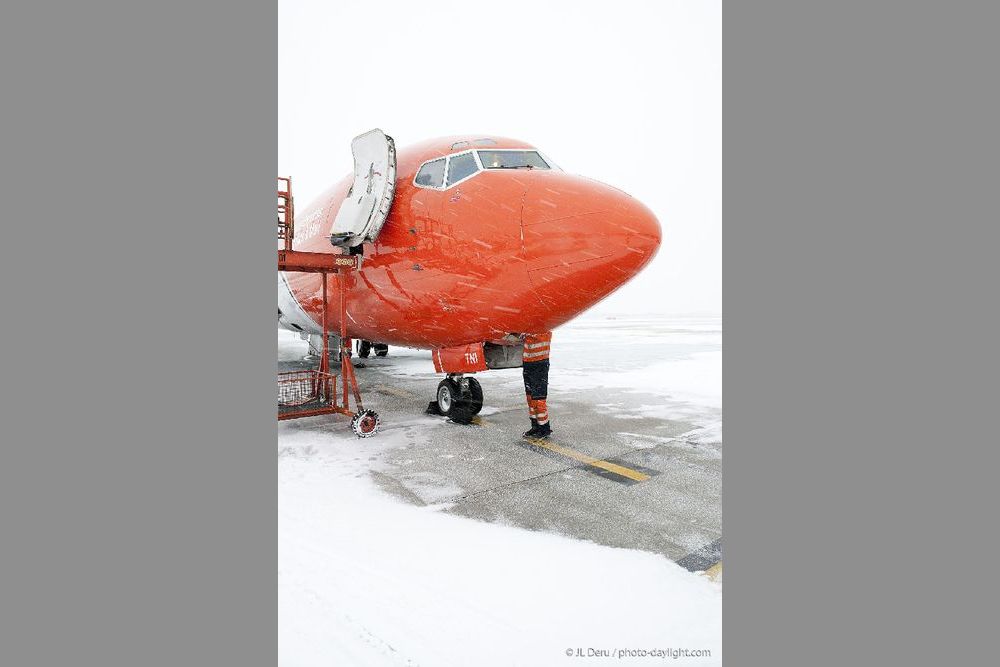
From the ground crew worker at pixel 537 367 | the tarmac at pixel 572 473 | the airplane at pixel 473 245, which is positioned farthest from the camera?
the ground crew worker at pixel 537 367

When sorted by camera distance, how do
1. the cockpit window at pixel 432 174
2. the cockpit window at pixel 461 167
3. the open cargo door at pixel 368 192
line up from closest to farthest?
the cockpit window at pixel 461 167 < the cockpit window at pixel 432 174 < the open cargo door at pixel 368 192

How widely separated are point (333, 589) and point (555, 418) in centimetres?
632

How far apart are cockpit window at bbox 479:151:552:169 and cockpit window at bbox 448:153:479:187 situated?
5.8 inches

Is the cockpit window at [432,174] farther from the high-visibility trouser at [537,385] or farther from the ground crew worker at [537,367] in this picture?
the high-visibility trouser at [537,385]

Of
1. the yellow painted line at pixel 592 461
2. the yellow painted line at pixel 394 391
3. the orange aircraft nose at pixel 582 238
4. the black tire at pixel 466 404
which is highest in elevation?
the orange aircraft nose at pixel 582 238

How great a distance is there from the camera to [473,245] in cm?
659

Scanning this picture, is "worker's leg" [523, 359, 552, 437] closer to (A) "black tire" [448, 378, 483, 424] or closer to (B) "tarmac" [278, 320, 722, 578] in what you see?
(B) "tarmac" [278, 320, 722, 578]

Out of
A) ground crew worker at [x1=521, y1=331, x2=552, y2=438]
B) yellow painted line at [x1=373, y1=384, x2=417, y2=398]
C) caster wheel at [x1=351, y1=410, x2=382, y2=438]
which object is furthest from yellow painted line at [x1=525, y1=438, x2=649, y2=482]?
yellow painted line at [x1=373, y1=384, x2=417, y2=398]

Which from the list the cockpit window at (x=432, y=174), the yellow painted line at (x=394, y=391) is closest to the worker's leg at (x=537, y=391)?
the cockpit window at (x=432, y=174)

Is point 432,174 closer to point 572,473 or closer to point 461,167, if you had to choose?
point 461,167

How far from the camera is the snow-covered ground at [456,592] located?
112 inches

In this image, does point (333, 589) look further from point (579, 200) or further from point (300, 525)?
point (579, 200)

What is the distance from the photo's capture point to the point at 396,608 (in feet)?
10.5

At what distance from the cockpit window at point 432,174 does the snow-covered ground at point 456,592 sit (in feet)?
14.4
